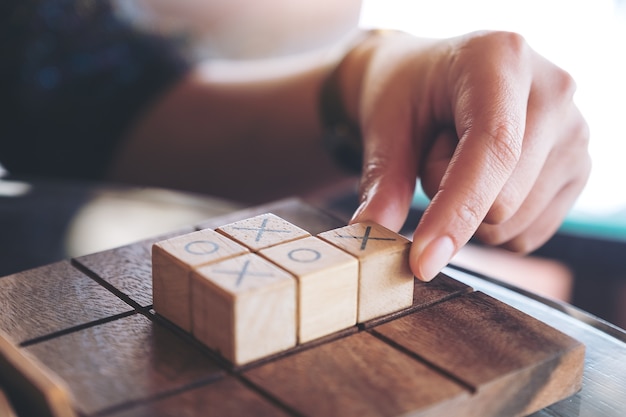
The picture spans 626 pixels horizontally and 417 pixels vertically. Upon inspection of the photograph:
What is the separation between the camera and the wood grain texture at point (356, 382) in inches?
21.4

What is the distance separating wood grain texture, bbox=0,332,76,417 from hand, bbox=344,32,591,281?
0.32 m

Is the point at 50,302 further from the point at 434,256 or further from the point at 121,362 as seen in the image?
the point at 434,256

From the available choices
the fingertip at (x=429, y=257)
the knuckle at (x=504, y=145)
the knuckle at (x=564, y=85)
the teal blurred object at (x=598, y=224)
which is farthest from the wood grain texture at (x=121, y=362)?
the teal blurred object at (x=598, y=224)

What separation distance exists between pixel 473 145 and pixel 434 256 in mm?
149

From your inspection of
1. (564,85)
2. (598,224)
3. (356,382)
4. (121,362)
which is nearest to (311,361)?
(356,382)

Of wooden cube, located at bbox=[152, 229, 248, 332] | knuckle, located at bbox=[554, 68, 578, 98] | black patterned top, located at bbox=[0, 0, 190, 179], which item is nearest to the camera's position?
wooden cube, located at bbox=[152, 229, 248, 332]

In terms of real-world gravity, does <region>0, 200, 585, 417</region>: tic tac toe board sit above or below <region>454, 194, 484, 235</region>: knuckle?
below

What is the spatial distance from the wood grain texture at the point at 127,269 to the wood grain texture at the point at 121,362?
58mm

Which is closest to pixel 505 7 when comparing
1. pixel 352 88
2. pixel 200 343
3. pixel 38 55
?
pixel 352 88

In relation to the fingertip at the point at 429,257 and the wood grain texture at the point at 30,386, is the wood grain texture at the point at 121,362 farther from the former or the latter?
the fingertip at the point at 429,257

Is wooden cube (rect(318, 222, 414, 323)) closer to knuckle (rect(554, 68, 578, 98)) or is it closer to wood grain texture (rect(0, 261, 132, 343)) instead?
wood grain texture (rect(0, 261, 132, 343))

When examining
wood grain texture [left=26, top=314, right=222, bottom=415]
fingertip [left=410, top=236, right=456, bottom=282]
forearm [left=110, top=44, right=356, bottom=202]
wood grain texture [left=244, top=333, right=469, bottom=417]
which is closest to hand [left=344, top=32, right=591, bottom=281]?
fingertip [left=410, top=236, right=456, bottom=282]

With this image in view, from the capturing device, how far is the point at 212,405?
546 millimetres

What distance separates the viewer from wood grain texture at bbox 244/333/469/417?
543 mm
